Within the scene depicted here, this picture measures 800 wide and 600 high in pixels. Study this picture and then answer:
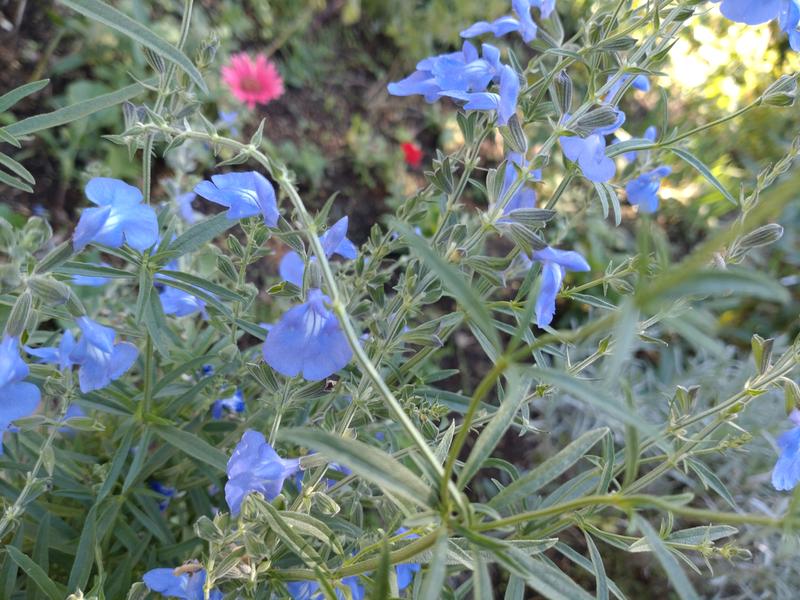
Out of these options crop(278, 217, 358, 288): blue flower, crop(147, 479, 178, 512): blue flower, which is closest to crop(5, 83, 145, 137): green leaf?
crop(278, 217, 358, 288): blue flower

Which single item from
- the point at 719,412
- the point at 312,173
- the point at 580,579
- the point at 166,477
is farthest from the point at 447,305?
the point at 719,412

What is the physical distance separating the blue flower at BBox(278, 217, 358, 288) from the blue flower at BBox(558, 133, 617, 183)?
1.11ft

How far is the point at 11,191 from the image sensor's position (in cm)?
243

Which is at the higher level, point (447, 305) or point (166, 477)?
point (447, 305)

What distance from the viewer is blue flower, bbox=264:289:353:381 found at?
924 millimetres

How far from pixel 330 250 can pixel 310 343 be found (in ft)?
0.50

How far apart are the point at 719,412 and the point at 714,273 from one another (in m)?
0.70

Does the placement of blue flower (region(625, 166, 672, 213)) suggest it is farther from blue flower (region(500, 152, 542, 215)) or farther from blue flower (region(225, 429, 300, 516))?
blue flower (region(225, 429, 300, 516))

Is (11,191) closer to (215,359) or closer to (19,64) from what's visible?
(19,64)

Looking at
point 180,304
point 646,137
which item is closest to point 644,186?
point 646,137

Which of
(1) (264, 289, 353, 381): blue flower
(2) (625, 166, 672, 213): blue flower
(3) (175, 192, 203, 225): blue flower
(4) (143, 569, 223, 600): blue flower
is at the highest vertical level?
(3) (175, 192, 203, 225): blue flower

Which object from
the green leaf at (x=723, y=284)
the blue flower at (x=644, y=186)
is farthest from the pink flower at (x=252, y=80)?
the green leaf at (x=723, y=284)

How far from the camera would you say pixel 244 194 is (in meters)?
1.05

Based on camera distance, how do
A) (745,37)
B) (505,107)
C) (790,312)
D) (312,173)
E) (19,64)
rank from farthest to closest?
(745,37) → (790,312) → (312,173) → (19,64) → (505,107)
